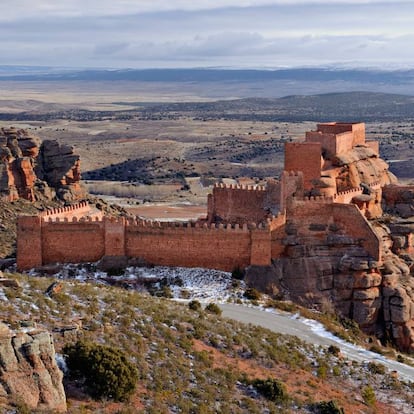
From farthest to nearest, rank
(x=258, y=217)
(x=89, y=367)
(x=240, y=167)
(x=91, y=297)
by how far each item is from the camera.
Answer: (x=240, y=167)
(x=258, y=217)
(x=91, y=297)
(x=89, y=367)

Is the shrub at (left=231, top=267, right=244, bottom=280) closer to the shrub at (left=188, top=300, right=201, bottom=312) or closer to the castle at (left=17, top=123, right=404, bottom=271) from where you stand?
the castle at (left=17, top=123, right=404, bottom=271)

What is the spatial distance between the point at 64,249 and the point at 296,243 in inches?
409

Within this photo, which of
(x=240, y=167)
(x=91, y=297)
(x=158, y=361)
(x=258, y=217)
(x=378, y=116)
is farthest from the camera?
(x=378, y=116)

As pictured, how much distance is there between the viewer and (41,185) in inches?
2157

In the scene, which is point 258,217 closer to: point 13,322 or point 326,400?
point 326,400

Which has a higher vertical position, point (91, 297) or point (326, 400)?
point (91, 297)

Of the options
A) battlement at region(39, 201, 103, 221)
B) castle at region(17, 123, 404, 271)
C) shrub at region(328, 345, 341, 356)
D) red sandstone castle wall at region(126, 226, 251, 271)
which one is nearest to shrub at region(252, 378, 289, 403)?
shrub at region(328, 345, 341, 356)

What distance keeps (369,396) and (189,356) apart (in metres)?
5.54

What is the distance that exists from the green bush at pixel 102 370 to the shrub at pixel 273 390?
419 cm

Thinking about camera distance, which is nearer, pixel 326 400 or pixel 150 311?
pixel 326 400

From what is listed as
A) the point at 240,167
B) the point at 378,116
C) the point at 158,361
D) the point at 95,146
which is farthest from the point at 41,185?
the point at 378,116

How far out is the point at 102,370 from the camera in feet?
72.3

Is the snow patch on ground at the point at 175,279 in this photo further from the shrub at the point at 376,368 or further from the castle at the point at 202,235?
the shrub at the point at 376,368

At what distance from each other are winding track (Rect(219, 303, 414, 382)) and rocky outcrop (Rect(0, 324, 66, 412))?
42.9ft
